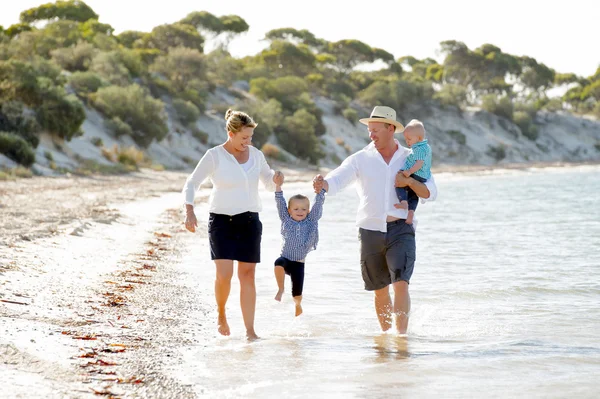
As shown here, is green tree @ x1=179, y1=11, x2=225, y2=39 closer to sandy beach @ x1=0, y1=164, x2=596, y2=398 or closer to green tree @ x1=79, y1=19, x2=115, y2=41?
green tree @ x1=79, y1=19, x2=115, y2=41

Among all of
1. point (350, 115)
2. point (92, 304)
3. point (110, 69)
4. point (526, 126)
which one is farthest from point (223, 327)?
point (526, 126)

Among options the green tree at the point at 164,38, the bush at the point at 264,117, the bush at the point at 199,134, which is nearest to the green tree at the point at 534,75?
the green tree at the point at 164,38

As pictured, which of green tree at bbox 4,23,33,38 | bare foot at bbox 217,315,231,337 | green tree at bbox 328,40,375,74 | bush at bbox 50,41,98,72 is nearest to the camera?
bare foot at bbox 217,315,231,337

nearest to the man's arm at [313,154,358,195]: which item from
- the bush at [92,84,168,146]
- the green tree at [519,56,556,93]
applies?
the bush at [92,84,168,146]

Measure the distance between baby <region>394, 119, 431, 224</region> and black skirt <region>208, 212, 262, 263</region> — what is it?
105cm

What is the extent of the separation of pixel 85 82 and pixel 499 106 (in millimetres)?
42668

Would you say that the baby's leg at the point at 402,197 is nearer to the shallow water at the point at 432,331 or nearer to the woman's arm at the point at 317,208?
the woman's arm at the point at 317,208

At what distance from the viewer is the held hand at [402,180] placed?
6031 millimetres

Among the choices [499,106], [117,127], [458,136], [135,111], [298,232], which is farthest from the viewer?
[499,106]

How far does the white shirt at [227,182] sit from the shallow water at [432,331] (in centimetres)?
96

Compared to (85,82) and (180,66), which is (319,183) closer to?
(85,82)

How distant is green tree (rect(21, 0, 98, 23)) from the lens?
2506 inches

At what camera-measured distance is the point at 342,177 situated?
6238mm

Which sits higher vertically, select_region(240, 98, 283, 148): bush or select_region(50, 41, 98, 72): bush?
select_region(50, 41, 98, 72): bush
